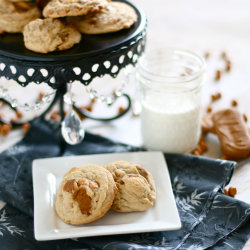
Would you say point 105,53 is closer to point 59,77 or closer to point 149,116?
point 59,77

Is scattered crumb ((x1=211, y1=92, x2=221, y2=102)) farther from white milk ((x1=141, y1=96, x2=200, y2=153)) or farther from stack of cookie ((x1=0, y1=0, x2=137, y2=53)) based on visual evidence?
stack of cookie ((x1=0, y1=0, x2=137, y2=53))

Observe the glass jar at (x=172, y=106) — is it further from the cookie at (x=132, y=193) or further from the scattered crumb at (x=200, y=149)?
the cookie at (x=132, y=193)

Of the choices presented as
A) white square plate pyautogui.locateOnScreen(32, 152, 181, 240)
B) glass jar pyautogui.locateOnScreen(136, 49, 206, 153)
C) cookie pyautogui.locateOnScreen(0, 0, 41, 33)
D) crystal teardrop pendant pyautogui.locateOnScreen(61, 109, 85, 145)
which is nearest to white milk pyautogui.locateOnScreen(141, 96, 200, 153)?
glass jar pyautogui.locateOnScreen(136, 49, 206, 153)

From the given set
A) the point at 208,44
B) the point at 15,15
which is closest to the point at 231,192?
the point at 15,15

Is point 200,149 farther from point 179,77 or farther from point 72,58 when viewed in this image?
point 72,58

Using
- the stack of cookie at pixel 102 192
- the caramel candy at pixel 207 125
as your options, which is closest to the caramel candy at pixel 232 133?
the caramel candy at pixel 207 125
